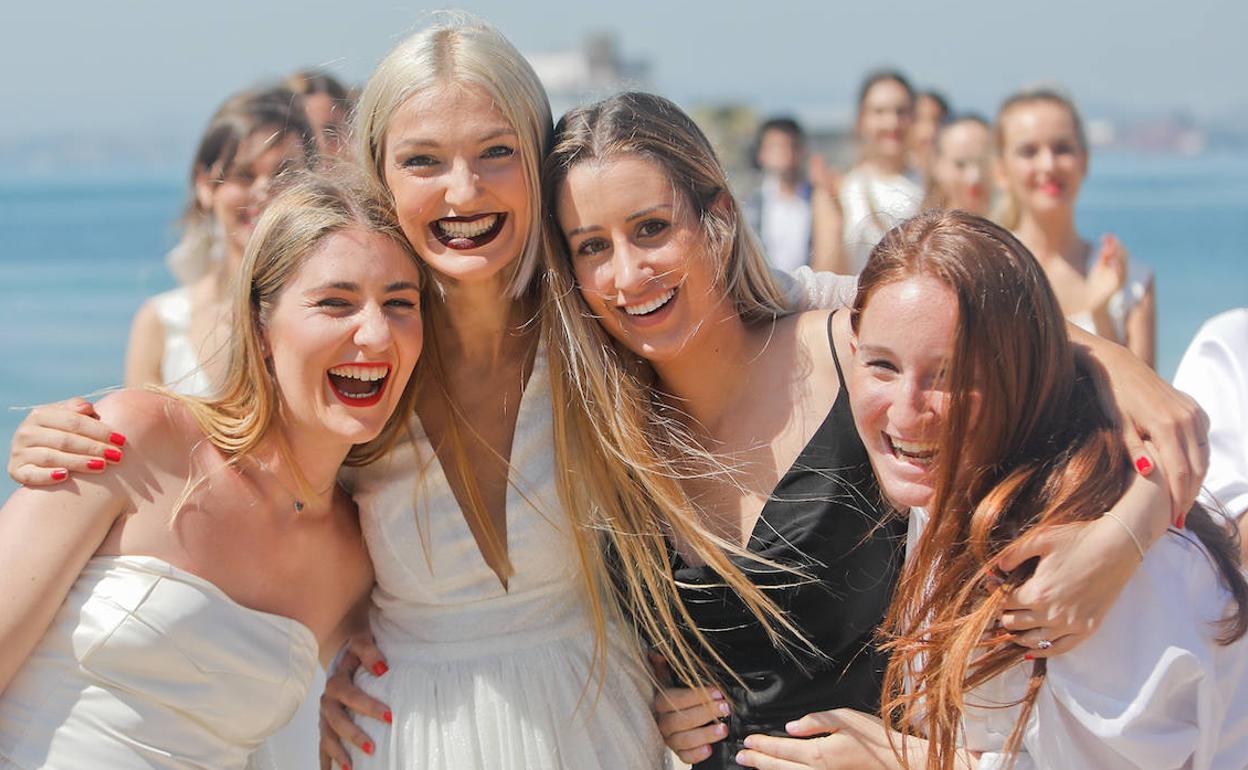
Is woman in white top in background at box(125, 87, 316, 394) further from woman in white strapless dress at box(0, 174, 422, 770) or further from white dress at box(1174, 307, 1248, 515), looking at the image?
white dress at box(1174, 307, 1248, 515)

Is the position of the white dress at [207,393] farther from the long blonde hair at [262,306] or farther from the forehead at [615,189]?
the forehead at [615,189]

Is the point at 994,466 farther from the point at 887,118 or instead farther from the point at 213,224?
the point at 887,118

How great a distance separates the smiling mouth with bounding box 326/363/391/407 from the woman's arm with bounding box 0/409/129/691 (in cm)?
51

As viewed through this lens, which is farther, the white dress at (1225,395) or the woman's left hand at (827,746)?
the white dress at (1225,395)

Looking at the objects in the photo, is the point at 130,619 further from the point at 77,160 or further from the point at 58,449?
the point at 77,160

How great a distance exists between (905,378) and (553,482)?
3.35ft

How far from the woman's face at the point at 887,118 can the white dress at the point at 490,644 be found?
6.03 m

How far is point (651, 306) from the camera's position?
3127mm

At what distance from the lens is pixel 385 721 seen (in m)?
3.19

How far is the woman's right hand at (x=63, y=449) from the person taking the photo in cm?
284

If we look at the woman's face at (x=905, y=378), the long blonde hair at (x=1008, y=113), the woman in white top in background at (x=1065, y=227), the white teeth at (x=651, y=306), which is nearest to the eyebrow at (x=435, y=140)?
the white teeth at (x=651, y=306)

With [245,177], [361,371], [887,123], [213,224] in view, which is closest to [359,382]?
[361,371]

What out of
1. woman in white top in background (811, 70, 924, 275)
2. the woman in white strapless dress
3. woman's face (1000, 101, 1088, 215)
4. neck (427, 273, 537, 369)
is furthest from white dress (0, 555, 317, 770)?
woman in white top in background (811, 70, 924, 275)

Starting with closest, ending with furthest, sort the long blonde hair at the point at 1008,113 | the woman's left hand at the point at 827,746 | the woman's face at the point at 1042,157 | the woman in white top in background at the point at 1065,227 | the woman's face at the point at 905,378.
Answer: the woman's face at the point at 905,378, the woman's left hand at the point at 827,746, the woman in white top in background at the point at 1065,227, the woman's face at the point at 1042,157, the long blonde hair at the point at 1008,113
